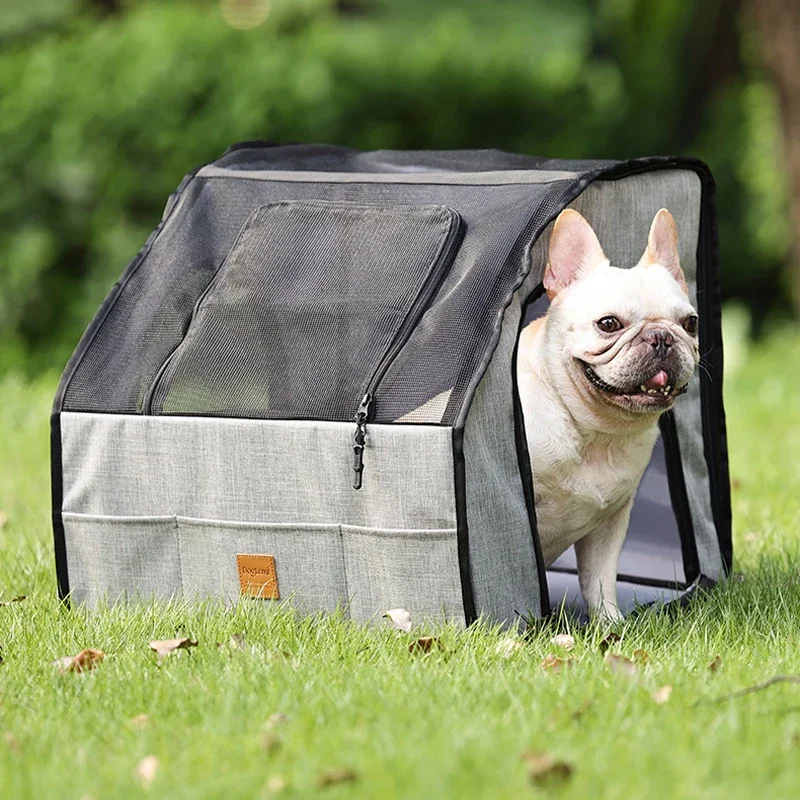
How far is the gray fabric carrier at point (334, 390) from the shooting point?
3.45 metres

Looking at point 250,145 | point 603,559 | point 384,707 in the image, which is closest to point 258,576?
point 384,707

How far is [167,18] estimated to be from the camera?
348 inches

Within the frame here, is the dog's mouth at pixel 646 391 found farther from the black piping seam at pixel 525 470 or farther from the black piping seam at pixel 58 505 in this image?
the black piping seam at pixel 58 505

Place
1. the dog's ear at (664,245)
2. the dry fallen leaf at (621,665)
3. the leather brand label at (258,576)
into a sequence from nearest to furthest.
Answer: the dry fallen leaf at (621,665), the leather brand label at (258,576), the dog's ear at (664,245)

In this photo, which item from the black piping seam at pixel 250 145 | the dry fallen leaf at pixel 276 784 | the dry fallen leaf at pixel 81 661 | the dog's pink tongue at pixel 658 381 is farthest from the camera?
the black piping seam at pixel 250 145

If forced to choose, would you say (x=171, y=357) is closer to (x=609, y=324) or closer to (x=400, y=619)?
(x=400, y=619)

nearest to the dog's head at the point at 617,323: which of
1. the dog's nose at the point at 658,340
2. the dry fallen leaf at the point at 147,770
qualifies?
the dog's nose at the point at 658,340

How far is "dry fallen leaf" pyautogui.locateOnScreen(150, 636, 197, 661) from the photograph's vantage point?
3348 millimetres

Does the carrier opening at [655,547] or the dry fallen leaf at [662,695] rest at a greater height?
the dry fallen leaf at [662,695]

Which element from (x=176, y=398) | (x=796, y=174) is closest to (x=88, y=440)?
(x=176, y=398)

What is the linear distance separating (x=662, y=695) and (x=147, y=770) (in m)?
1.13

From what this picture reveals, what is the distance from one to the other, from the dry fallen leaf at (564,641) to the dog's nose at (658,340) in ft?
2.59

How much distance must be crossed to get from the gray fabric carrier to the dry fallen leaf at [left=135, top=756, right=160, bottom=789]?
1.02 meters

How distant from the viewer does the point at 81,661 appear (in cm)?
330
